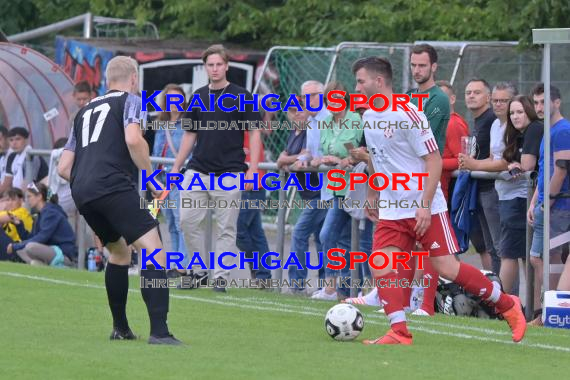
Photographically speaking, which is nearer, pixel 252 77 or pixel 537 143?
pixel 537 143

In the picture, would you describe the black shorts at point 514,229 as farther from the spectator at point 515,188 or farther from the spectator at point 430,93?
the spectator at point 430,93

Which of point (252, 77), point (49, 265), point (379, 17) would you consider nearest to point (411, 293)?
point (49, 265)

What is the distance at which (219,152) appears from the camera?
14125 mm

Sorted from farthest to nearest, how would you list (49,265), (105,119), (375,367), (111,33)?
(111,33) → (49,265) → (105,119) → (375,367)

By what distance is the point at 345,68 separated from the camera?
75.5ft

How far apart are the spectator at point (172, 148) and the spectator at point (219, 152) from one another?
4.53 ft

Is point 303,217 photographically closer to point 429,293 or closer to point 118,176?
point 429,293

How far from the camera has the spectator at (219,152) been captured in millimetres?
14141

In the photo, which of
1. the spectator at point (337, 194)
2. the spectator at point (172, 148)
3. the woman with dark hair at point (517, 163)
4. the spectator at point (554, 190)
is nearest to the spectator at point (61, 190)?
the spectator at point (172, 148)

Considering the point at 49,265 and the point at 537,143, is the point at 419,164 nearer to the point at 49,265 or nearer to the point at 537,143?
the point at 537,143

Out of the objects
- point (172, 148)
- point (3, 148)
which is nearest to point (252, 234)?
point (172, 148)

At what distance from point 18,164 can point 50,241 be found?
1847 mm

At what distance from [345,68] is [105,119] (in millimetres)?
13213

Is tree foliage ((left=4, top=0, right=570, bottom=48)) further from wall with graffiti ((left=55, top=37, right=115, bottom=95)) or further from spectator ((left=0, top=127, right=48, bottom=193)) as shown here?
spectator ((left=0, top=127, right=48, bottom=193))
